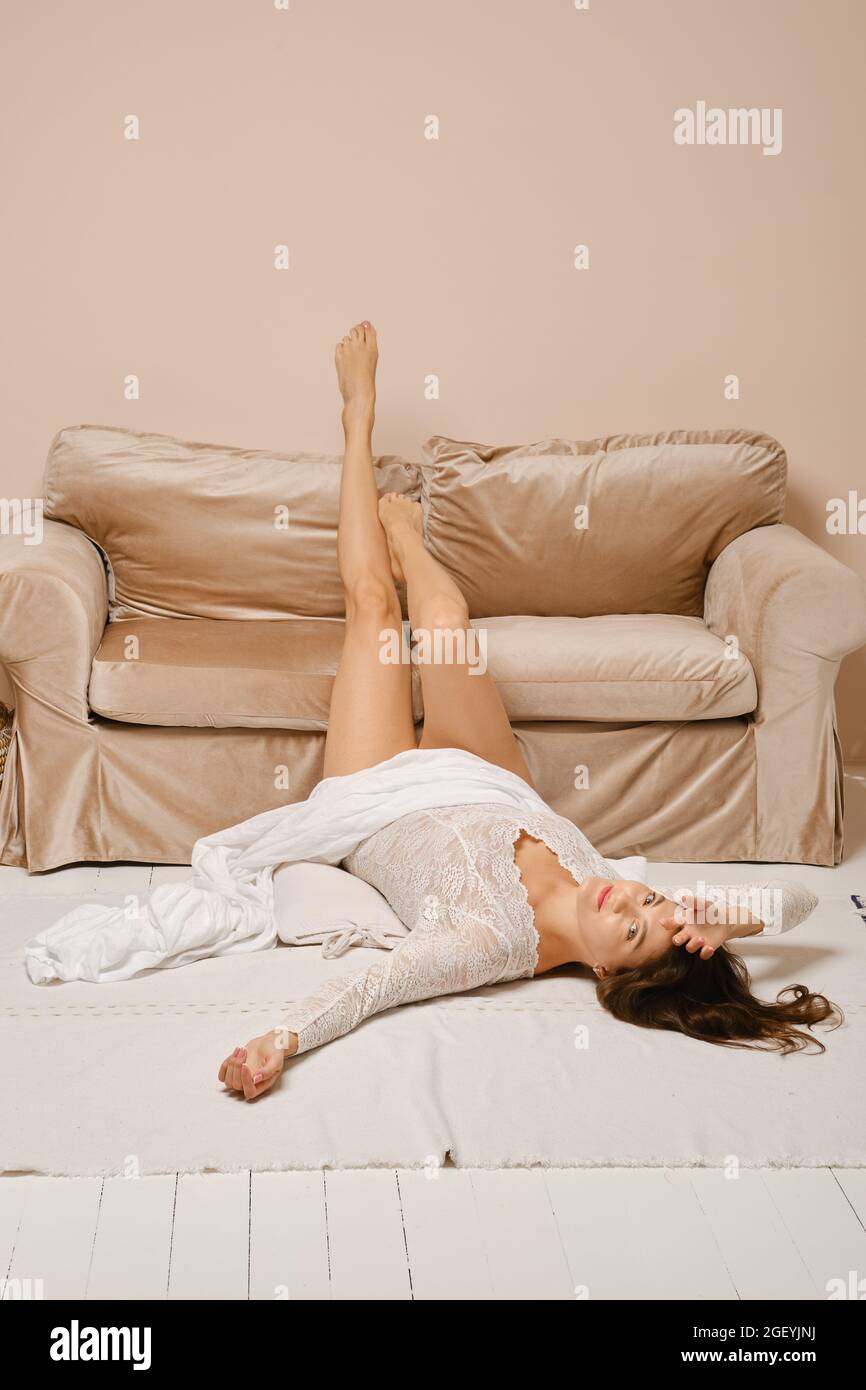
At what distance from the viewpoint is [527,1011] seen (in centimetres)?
205

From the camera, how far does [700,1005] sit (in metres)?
2.00

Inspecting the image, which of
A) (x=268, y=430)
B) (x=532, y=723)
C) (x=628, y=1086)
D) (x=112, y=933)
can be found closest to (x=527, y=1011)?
(x=628, y=1086)

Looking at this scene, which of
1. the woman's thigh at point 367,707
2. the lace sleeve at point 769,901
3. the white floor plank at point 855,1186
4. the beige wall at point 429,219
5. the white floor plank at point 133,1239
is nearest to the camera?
the white floor plank at point 133,1239

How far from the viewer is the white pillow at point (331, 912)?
223cm

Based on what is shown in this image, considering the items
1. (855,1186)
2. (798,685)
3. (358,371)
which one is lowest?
(855,1186)

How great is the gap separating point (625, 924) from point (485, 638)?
3.33 feet

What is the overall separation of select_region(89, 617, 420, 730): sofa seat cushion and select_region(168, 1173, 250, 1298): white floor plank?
4.03 feet

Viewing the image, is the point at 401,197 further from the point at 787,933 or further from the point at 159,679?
the point at 787,933

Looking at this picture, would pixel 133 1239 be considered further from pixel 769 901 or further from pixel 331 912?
pixel 769 901

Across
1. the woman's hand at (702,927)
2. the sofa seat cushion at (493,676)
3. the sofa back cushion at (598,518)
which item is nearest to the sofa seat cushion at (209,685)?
the sofa seat cushion at (493,676)

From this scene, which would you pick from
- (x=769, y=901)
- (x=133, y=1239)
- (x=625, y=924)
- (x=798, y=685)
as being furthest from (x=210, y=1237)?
(x=798, y=685)

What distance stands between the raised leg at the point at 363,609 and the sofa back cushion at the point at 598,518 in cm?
24

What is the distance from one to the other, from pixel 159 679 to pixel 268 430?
106 cm

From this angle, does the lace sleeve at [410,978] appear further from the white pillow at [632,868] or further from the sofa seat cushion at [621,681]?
the sofa seat cushion at [621,681]
